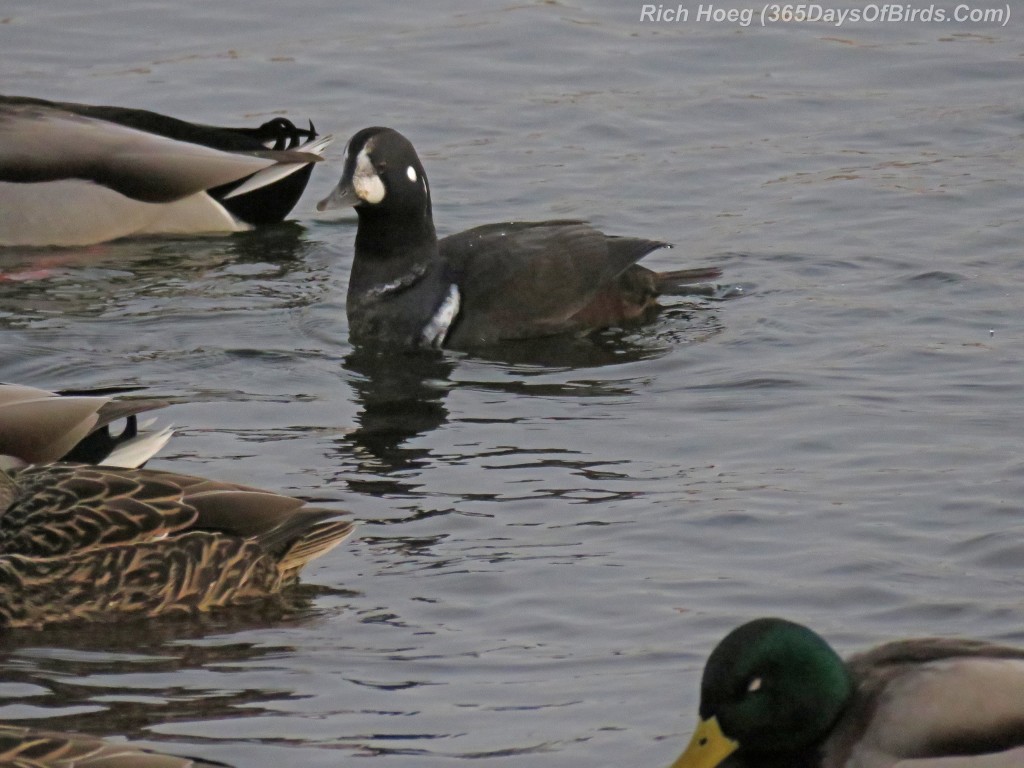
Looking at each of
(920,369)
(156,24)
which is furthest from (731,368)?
(156,24)

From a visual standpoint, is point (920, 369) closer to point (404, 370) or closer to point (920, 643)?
point (404, 370)

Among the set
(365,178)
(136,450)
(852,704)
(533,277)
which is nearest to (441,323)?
(533,277)

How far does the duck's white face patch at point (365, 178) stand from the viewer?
10.5 metres

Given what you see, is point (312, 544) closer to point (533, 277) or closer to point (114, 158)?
point (533, 277)

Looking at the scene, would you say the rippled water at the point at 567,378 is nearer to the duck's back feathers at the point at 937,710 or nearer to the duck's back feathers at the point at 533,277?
the duck's back feathers at the point at 533,277

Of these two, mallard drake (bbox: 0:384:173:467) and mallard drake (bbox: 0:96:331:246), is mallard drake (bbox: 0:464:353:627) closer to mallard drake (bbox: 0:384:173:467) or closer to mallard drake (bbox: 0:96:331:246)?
mallard drake (bbox: 0:384:173:467)

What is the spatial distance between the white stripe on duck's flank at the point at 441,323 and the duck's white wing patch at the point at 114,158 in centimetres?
281

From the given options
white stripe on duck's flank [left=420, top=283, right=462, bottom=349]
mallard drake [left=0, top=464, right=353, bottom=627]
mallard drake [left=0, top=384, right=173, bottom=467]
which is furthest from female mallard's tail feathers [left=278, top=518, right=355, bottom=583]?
white stripe on duck's flank [left=420, top=283, right=462, bottom=349]

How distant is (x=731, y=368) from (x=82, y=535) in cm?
370

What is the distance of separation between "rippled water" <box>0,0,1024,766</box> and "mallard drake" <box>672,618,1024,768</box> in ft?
1.73

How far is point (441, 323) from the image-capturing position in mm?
10422

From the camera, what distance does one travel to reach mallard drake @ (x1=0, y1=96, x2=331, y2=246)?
12641 mm

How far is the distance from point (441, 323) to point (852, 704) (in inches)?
208

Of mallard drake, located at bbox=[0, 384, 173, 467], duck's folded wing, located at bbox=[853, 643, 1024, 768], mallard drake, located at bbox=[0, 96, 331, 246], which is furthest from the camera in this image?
mallard drake, located at bbox=[0, 96, 331, 246]
